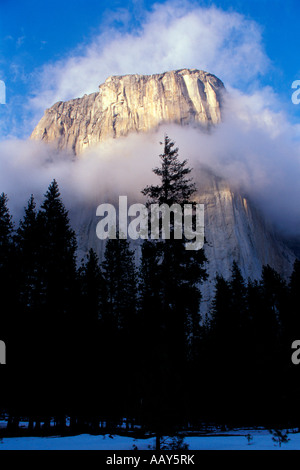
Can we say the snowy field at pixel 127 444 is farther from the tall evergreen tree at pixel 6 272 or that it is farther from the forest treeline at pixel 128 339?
the tall evergreen tree at pixel 6 272

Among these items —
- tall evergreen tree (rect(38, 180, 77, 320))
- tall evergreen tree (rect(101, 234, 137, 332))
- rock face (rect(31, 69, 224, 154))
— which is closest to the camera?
tall evergreen tree (rect(38, 180, 77, 320))

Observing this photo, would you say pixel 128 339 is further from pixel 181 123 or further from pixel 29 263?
pixel 181 123

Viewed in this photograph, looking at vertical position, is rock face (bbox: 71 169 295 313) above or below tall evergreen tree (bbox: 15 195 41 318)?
above

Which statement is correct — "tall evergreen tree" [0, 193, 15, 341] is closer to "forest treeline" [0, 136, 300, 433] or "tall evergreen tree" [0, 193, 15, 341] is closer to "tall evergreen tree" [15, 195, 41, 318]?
"forest treeline" [0, 136, 300, 433]

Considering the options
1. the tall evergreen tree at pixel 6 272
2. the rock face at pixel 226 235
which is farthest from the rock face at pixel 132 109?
the tall evergreen tree at pixel 6 272

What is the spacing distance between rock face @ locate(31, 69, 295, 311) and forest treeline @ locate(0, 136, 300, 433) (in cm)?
5392

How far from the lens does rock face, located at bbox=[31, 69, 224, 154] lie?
118 m

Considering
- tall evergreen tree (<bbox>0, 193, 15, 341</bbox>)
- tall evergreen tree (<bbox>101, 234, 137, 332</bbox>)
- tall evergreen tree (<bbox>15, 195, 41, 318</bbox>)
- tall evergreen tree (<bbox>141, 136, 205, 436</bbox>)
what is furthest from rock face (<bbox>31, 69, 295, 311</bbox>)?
tall evergreen tree (<bbox>141, 136, 205, 436</bbox>)

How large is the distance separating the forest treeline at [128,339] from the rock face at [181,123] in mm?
53923

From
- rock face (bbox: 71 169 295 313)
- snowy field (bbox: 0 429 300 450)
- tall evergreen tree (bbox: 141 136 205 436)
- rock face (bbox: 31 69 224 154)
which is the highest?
rock face (bbox: 31 69 224 154)

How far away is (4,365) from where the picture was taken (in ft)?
46.9

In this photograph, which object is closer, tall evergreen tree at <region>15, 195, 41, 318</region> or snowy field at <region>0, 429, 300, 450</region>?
snowy field at <region>0, 429, 300, 450</region>

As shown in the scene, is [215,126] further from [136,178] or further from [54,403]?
[54,403]

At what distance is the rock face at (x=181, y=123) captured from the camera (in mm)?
88375
